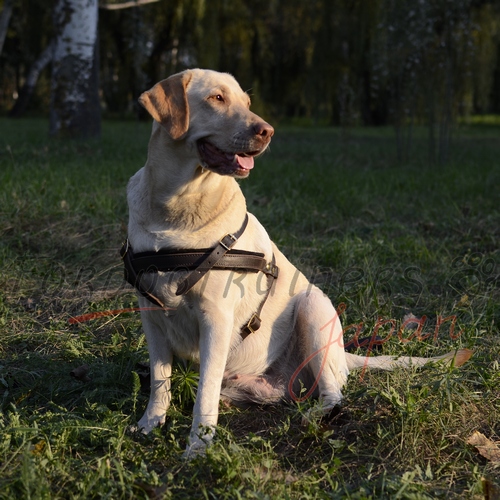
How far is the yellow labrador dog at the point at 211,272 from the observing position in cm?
261

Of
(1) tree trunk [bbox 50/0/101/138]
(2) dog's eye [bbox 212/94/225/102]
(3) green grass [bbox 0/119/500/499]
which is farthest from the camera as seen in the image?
(1) tree trunk [bbox 50/0/101/138]

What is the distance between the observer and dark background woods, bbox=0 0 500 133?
9.49 m

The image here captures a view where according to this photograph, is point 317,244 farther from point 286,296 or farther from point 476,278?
point 286,296

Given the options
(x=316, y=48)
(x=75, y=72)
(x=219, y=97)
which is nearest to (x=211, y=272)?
(x=219, y=97)

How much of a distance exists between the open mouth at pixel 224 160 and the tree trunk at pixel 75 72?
7.24 meters

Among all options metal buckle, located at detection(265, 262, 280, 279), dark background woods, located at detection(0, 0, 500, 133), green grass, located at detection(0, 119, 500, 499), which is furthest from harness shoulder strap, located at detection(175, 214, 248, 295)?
dark background woods, located at detection(0, 0, 500, 133)

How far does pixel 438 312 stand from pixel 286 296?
4.60ft

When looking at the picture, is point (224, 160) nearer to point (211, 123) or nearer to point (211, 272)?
point (211, 123)

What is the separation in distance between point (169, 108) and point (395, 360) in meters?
1.55

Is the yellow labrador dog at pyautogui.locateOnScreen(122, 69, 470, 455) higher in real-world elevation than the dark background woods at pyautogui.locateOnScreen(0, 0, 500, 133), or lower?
lower

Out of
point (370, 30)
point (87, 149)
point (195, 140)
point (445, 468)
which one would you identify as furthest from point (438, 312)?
point (370, 30)

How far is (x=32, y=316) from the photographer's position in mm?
3838

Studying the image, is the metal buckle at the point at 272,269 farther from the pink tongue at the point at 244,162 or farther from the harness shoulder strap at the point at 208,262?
the pink tongue at the point at 244,162

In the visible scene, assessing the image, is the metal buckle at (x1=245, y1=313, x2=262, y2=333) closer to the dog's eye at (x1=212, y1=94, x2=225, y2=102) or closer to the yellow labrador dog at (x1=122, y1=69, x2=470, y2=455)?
the yellow labrador dog at (x1=122, y1=69, x2=470, y2=455)
